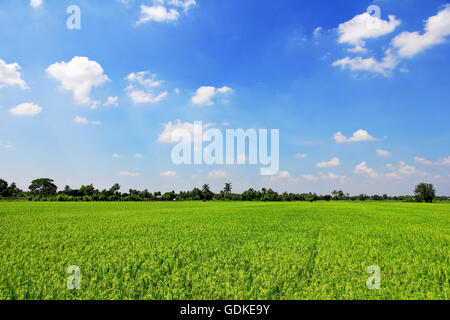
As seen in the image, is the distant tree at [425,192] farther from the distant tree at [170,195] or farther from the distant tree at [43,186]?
the distant tree at [43,186]

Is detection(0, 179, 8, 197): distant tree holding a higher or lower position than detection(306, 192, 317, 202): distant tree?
higher

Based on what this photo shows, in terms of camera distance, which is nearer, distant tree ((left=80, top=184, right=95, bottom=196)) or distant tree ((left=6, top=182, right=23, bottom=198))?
distant tree ((left=6, top=182, right=23, bottom=198))

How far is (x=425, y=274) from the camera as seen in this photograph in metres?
5.66

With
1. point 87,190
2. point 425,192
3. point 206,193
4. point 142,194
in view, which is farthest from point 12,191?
point 425,192

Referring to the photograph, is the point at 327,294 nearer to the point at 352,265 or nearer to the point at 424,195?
the point at 352,265

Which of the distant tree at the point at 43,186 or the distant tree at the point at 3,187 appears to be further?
the distant tree at the point at 43,186

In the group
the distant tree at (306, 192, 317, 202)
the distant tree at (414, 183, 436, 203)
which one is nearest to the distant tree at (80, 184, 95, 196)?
the distant tree at (306, 192, 317, 202)

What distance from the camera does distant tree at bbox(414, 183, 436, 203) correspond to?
117 m

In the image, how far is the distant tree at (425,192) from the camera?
117 m

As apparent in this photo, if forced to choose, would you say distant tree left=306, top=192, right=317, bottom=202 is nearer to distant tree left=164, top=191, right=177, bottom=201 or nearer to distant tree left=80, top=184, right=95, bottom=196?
distant tree left=164, top=191, right=177, bottom=201

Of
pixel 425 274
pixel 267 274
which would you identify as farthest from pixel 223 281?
pixel 425 274

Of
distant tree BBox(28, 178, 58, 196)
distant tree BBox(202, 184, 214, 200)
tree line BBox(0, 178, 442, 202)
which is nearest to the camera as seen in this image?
tree line BBox(0, 178, 442, 202)

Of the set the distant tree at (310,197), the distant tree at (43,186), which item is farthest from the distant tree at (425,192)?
the distant tree at (43,186)
